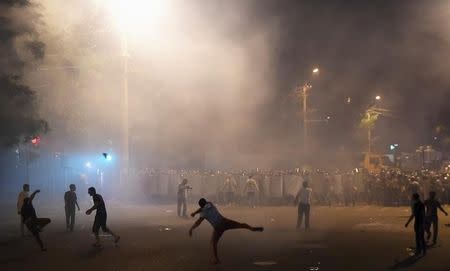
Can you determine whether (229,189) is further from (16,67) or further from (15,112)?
(16,67)

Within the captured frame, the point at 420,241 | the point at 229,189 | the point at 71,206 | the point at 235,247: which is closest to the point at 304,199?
the point at 235,247

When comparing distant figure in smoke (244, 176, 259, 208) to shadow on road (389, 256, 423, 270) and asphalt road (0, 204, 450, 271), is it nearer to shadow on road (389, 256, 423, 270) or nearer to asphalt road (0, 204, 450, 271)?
asphalt road (0, 204, 450, 271)

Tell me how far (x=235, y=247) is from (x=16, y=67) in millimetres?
12649

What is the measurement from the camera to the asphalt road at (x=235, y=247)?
10.1 metres

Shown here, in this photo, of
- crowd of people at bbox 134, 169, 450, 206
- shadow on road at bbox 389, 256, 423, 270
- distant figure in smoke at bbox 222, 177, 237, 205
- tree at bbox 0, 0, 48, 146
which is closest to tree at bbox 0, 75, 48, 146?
tree at bbox 0, 0, 48, 146

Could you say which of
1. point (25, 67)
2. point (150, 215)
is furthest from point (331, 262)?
point (25, 67)

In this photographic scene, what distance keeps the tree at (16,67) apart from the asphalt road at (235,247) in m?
3.64

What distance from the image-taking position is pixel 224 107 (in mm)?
35594

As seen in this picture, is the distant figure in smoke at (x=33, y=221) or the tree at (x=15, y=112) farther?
the tree at (x=15, y=112)

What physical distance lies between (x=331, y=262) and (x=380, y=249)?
207cm

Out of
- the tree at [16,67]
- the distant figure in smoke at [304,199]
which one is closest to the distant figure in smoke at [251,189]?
the distant figure in smoke at [304,199]

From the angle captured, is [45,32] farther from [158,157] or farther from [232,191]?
[158,157]

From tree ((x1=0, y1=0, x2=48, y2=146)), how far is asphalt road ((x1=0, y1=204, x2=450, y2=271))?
11.9 feet

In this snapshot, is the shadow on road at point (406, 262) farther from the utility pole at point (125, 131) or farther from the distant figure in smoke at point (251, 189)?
the utility pole at point (125, 131)
